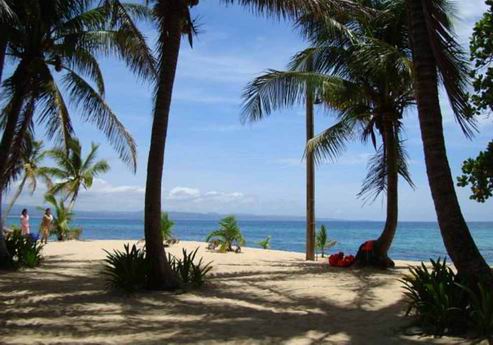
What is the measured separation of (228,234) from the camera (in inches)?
746

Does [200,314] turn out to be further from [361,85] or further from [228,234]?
[228,234]

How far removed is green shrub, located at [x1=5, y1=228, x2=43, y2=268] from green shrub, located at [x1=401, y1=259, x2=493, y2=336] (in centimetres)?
928

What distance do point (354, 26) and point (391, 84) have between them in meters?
2.28

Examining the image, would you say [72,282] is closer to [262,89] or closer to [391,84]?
[262,89]

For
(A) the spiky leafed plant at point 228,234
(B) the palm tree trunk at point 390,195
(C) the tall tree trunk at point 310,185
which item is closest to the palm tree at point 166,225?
(A) the spiky leafed plant at point 228,234

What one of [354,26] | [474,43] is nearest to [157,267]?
[474,43]

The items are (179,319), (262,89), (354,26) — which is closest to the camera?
(179,319)

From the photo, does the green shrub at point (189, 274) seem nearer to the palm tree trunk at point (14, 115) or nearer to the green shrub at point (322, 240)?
the palm tree trunk at point (14, 115)

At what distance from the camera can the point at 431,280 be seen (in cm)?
632

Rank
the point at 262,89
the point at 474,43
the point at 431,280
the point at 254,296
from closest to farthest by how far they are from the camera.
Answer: the point at 474,43, the point at 431,280, the point at 254,296, the point at 262,89

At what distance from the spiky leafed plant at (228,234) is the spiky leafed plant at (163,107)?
958cm

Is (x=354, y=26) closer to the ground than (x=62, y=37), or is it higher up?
higher up

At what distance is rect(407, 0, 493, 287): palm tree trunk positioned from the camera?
6090 millimetres

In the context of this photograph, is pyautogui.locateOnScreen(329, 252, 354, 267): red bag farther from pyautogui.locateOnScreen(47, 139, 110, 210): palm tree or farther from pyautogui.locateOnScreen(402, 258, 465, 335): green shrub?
pyautogui.locateOnScreen(47, 139, 110, 210): palm tree
